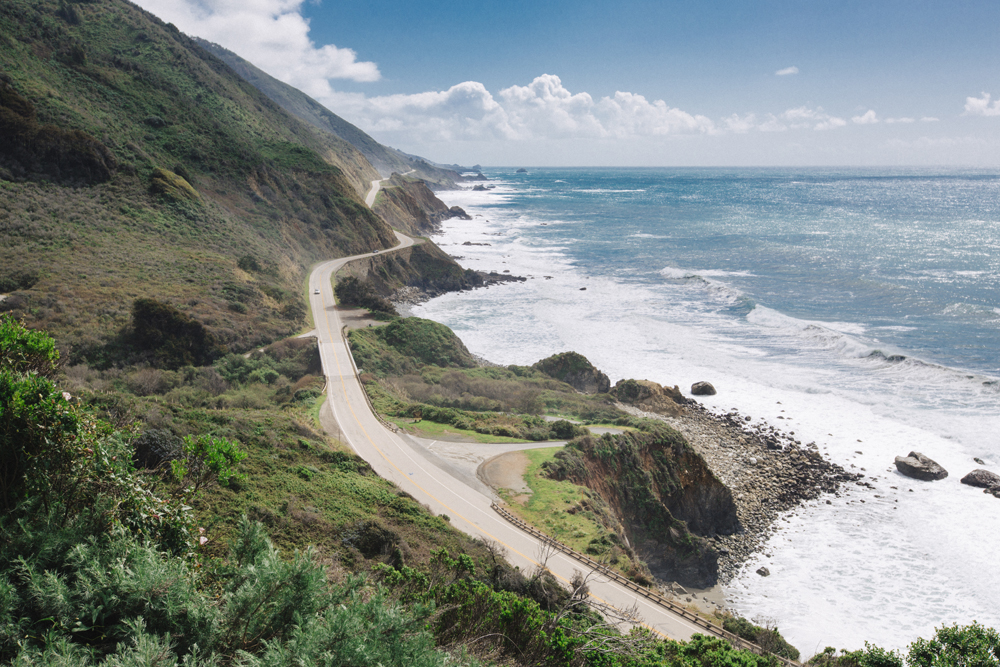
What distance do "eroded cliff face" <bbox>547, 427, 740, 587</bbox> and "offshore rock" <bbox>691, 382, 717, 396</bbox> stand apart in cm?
1144

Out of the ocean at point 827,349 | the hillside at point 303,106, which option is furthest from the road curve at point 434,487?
the hillside at point 303,106

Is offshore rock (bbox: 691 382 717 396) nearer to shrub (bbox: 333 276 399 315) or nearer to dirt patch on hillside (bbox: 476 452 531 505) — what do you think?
dirt patch on hillside (bbox: 476 452 531 505)

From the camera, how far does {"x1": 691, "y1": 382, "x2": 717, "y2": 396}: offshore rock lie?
3881 centimetres

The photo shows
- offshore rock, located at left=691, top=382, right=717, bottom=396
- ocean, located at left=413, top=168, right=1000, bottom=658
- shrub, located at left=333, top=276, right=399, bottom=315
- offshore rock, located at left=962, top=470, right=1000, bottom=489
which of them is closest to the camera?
ocean, located at left=413, top=168, right=1000, bottom=658

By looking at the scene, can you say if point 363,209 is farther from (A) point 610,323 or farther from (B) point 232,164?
(A) point 610,323

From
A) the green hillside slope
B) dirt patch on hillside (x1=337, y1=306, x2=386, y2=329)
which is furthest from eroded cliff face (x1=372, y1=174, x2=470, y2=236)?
dirt patch on hillside (x1=337, y1=306, x2=386, y2=329)

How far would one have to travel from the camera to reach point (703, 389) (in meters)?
39.0

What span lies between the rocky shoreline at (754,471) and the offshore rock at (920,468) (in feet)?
7.79

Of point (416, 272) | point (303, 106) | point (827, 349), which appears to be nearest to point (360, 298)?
point (416, 272)

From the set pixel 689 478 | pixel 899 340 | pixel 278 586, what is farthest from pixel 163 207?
pixel 899 340

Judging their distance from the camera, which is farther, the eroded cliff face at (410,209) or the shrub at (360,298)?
the eroded cliff face at (410,209)

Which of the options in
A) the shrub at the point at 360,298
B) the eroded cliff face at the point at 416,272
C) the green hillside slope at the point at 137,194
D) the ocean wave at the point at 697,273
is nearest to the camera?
the green hillside slope at the point at 137,194

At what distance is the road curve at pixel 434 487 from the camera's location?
16.2 meters

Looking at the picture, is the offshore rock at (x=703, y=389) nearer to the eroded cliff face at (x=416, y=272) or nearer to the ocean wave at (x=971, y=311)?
the ocean wave at (x=971, y=311)
